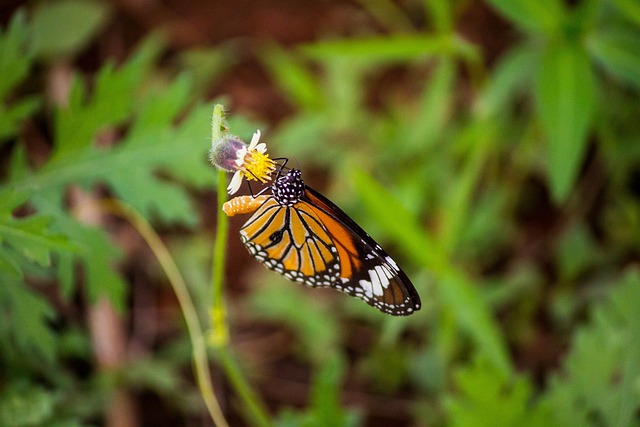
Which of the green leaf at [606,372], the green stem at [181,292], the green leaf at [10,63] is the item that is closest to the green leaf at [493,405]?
the green leaf at [606,372]

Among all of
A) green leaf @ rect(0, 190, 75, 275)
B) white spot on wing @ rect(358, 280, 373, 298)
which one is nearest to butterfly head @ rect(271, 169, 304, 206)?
white spot on wing @ rect(358, 280, 373, 298)

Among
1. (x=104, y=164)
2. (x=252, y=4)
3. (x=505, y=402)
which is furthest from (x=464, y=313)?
(x=252, y=4)

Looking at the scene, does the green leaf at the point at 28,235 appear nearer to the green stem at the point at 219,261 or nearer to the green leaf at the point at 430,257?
the green stem at the point at 219,261

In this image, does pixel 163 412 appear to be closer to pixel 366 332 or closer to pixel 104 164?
pixel 366 332

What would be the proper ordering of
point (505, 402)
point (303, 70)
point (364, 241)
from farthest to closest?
1. point (303, 70)
2. point (505, 402)
3. point (364, 241)

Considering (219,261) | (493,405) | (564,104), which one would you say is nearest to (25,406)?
(219,261)

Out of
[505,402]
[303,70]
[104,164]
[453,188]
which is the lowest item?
[505,402]
